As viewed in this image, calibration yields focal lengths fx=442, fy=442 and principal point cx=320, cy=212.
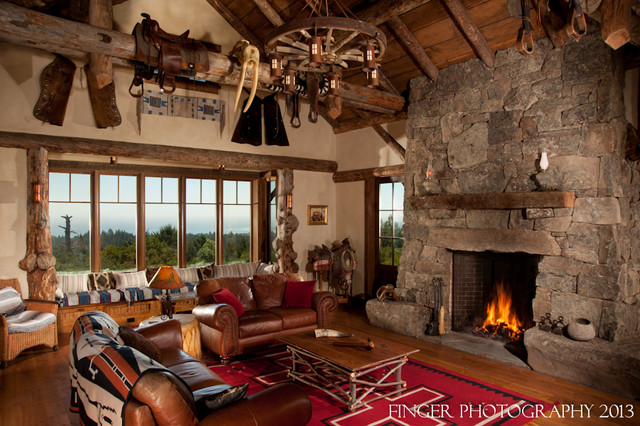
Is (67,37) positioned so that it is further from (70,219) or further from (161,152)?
(70,219)

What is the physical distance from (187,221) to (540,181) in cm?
600

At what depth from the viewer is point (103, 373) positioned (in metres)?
2.44

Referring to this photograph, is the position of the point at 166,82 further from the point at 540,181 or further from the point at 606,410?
the point at 606,410

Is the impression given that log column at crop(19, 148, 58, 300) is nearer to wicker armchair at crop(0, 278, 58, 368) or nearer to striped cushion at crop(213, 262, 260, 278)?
wicker armchair at crop(0, 278, 58, 368)

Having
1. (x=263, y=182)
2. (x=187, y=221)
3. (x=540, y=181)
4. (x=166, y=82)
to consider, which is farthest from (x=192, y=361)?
(x=263, y=182)

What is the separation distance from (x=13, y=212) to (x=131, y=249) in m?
2.15

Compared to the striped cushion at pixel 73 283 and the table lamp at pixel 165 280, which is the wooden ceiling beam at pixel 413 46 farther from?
the striped cushion at pixel 73 283

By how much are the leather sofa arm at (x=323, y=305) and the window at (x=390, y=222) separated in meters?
2.18

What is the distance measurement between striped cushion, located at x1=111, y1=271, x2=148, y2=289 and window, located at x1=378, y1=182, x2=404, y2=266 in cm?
405

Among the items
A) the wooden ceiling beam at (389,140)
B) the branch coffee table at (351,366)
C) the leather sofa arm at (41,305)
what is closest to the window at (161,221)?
the leather sofa arm at (41,305)

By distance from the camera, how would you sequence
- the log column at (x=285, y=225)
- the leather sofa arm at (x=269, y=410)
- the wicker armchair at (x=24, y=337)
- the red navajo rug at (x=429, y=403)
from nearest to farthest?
the leather sofa arm at (x=269, y=410)
the red navajo rug at (x=429, y=403)
the wicker armchair at (x=24, y=337)
the log column at (x=285, y=225)

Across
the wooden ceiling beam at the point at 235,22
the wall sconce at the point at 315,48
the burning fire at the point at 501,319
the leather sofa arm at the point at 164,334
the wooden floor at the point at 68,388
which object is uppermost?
the wooden ceiling beam at the point at 235,22

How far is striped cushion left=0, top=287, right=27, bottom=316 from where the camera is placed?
5.09 metres

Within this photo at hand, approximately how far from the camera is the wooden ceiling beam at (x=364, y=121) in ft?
23.9
